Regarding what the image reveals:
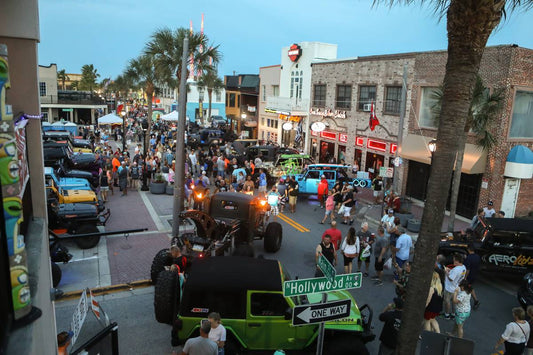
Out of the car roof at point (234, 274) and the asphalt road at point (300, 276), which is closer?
the car roof at point (234, 274)

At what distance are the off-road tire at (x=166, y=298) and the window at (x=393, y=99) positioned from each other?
19.4m

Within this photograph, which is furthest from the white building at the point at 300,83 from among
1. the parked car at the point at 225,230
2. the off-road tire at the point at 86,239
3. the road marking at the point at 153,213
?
the off-road tire at the point at 86,239

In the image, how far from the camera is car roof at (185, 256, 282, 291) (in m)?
7.29

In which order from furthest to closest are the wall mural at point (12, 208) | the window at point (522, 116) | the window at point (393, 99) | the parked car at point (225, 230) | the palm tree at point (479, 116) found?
the window at point (393, 99) < the window at point (522, 116) < the palm tree at point (479, 116) < the parked car at point (225, 230) < the wall mural at point (12, 208)

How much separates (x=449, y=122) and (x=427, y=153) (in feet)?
52.4

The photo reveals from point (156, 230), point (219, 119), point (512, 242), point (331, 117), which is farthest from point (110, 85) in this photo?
point (512, 242)

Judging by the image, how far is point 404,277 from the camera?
8.88 meters

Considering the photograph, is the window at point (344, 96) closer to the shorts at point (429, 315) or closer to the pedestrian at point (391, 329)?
the shorts at point (429, 315)

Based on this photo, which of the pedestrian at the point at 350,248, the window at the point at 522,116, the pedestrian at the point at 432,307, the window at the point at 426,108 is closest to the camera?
the pedestrian at the point at 432,307

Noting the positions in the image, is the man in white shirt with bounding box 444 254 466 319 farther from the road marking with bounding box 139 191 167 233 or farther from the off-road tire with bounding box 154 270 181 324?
the road marking with bounding box 139 191 167 233

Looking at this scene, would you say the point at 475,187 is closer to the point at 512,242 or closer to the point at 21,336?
the point at 512,242

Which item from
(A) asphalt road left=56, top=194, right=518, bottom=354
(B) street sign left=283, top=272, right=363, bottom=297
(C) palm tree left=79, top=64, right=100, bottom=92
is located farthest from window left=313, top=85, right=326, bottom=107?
(C) palm tree left=79, top=64, right=100, bottom=92

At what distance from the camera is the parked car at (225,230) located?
10492mm

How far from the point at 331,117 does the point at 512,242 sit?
1968 centimetres
